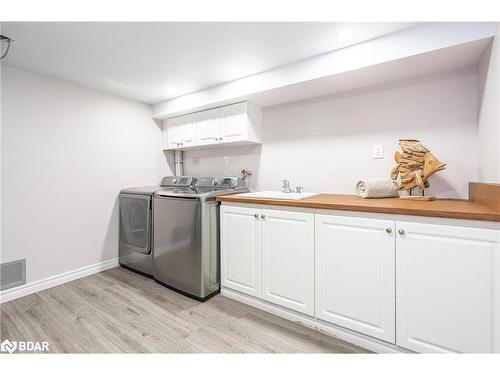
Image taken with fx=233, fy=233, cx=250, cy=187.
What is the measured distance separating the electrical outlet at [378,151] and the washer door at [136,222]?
229 centimetres

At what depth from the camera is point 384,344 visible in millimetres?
1405

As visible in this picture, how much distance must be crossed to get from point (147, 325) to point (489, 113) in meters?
2.67

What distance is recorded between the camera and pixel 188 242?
2135mm

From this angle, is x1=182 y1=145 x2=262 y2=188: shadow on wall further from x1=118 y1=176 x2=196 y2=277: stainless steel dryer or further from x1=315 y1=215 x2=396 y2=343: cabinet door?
x1=315 y1=215 x2=396 y2=343: cabinet door

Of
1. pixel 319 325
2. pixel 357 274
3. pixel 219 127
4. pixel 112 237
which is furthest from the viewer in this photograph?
pixel 112 237

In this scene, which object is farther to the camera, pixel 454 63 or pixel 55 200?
pixel 55 200

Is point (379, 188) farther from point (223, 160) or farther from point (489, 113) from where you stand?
point (223, 160)

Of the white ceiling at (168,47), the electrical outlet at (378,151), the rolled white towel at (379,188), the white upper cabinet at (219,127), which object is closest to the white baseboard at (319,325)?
the rolled white towel at (379,188)

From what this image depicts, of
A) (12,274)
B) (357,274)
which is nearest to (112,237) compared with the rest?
(12,274)

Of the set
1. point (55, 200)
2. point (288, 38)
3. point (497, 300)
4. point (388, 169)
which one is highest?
point (288, 38)
